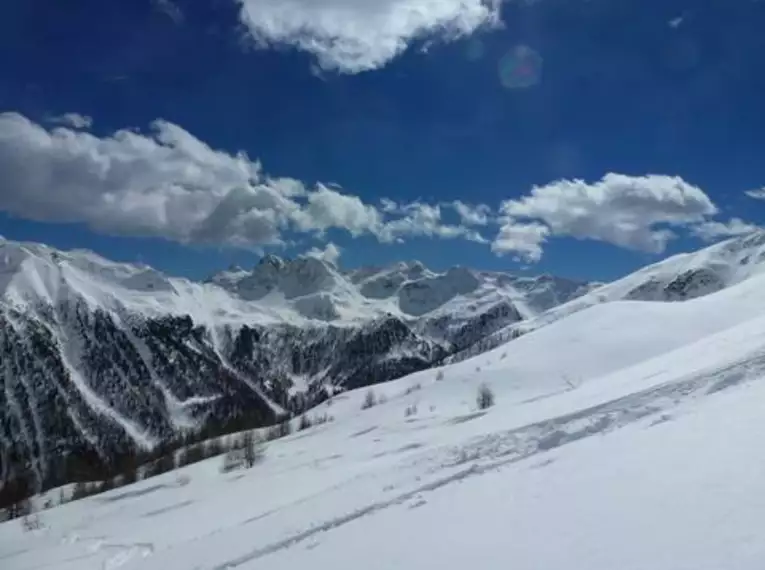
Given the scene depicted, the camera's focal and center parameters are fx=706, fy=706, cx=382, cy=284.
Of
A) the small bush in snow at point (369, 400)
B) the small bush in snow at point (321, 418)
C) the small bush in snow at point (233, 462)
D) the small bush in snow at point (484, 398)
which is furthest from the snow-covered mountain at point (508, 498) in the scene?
the small bush in snow at point (369, 400)

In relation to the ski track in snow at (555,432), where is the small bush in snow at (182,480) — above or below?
above

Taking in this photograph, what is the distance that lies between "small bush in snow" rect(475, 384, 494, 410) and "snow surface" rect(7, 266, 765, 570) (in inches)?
551

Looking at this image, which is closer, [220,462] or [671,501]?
[671,501]

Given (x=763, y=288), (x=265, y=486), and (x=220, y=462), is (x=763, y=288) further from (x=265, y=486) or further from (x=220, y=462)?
(x=265, y=486)

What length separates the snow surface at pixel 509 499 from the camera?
12.4 metres

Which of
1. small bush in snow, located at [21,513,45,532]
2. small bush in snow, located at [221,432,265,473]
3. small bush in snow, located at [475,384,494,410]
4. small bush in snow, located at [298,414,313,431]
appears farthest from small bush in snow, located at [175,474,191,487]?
small bush in snow, located at [298,414,313,431]

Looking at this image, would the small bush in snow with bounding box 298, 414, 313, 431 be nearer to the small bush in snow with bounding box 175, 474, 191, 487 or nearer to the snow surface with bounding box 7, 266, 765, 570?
the small bush in snow with bounding box 175, 474, 191, 487

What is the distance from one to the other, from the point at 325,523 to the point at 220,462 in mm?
41444

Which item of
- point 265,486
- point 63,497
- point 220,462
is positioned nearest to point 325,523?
point 265,486

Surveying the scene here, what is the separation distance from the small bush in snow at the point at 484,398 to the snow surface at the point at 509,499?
45.9 ft

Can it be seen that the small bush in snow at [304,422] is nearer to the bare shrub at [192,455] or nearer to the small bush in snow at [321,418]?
the small bush in snow at [321,418]

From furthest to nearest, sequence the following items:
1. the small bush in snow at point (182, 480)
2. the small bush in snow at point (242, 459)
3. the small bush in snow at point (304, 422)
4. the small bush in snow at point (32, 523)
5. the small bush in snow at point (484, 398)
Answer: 1. the small bush in snow at point (304, 422)
2. the small bush in snow at point (484, 398)
3. the small bush in snow at point (242, 459)
4. the small bush in snow at point (182, 480)
5. the small bush in snow at point (32, 523)

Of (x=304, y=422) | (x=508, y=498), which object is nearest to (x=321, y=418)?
(x=304, y=422)

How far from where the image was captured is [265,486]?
3503 centimetres
